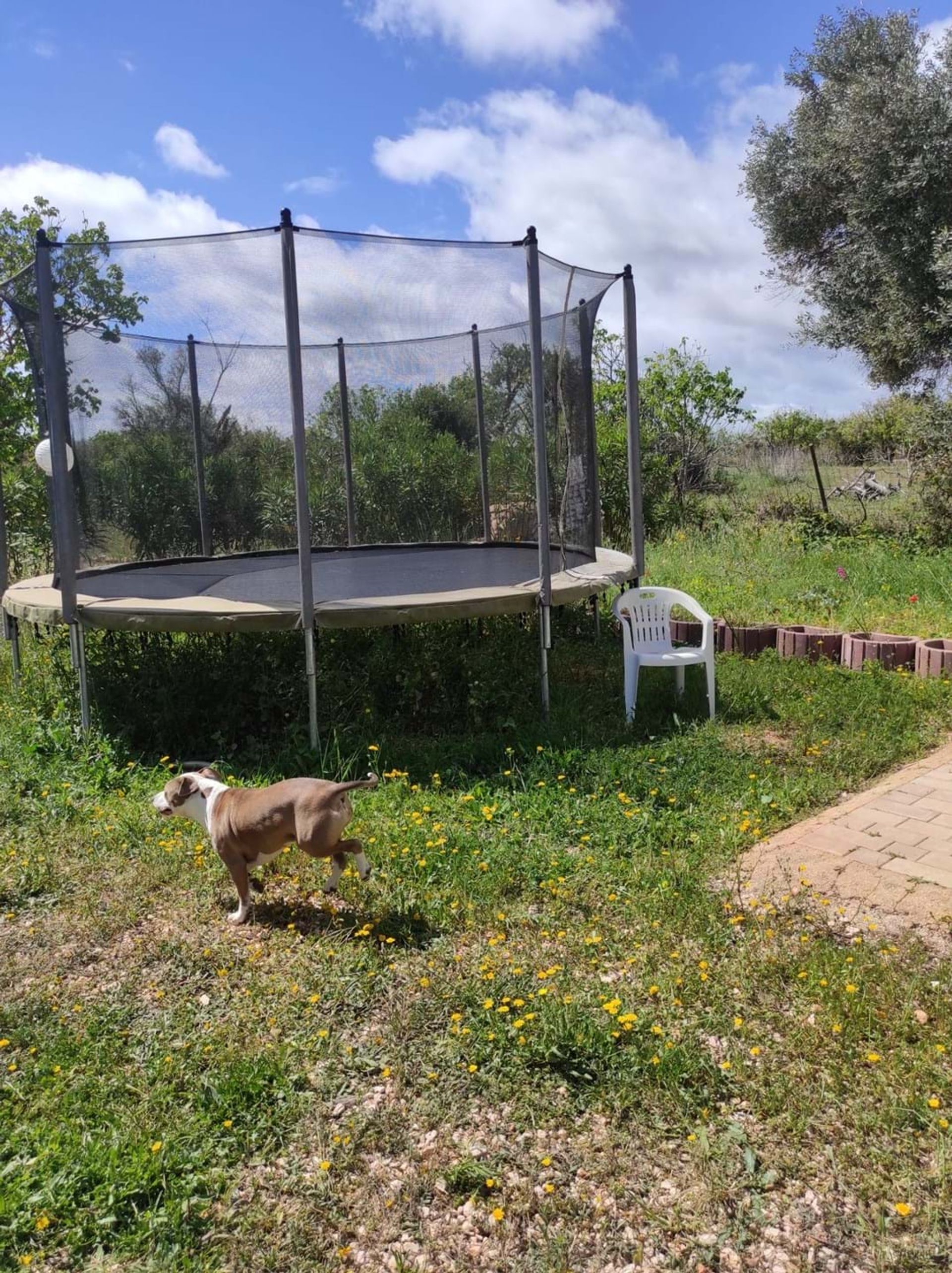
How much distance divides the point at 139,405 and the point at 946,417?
280 inches

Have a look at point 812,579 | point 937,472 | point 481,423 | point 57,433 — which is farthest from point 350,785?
point 937,472

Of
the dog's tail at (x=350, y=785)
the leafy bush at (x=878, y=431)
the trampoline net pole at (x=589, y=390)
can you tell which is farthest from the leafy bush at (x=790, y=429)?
the dog's tail at (x=350, y=785)

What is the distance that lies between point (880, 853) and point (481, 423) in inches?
142

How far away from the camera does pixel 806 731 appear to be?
3.91 metres

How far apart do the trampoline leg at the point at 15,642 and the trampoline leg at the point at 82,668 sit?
36.9 inches

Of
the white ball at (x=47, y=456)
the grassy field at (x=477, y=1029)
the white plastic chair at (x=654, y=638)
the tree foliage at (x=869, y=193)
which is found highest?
the tree foliage at (x=869, y=193)

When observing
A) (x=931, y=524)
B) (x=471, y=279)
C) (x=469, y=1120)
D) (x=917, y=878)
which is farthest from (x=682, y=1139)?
(x=931, y=524)

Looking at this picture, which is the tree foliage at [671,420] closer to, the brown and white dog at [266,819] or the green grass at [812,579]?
the green grass at [812,579]

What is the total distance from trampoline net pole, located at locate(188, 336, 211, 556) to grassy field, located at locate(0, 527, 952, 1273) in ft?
7.81

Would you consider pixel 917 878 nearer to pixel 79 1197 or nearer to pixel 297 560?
pixel 79 1197

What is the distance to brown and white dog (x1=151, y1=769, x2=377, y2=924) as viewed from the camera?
7.91 feet

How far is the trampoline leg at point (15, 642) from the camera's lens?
485 centimetres

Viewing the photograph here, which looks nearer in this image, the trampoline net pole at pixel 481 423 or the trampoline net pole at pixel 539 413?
the trampoline net pole at pixel 539 413

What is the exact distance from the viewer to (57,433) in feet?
13.0
